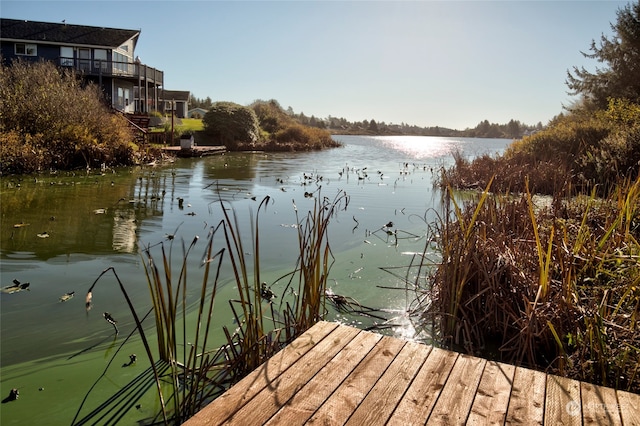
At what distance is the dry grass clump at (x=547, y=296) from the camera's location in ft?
9.78

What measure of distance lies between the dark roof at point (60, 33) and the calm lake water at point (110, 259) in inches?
896

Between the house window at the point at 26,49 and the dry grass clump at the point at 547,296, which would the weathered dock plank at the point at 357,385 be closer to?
the dry grass clump at the point at 547,296

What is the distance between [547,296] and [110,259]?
5.12 meters

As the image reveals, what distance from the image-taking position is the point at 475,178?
1462 cm

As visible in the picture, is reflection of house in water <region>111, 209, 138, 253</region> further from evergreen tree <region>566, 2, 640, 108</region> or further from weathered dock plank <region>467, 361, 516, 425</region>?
evergreen tree <region>566, 2, 640, 108</region>

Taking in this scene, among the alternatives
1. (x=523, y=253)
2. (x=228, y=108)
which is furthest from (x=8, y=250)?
(x=228, y=108)

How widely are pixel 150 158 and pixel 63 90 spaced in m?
4.00

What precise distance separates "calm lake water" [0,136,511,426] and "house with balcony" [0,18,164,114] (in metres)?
19.8

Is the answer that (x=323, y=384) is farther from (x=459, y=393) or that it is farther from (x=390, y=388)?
(x=459, y=393)

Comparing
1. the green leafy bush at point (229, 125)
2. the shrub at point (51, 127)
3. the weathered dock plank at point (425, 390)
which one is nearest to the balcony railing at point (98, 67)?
the green leafy bush at point (229, 125)

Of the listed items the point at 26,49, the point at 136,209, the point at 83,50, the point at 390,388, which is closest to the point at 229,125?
the point at 83,50

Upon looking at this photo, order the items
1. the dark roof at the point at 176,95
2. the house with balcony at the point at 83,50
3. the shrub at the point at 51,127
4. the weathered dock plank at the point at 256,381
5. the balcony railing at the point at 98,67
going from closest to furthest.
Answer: the weathered dock plank at the point at 256,381
the shrub at the point at 51,127
the balcony railing at the point at 98,67
the house with balcony at the point at 83,50
the dark roof at the point at 176,95

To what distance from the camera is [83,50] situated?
33.6 metres

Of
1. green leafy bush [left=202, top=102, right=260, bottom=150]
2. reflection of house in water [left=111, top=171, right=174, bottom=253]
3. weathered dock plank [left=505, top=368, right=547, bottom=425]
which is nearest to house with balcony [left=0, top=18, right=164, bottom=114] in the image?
green leafy bush [left=202, top=102, right=260, bottom=150]
